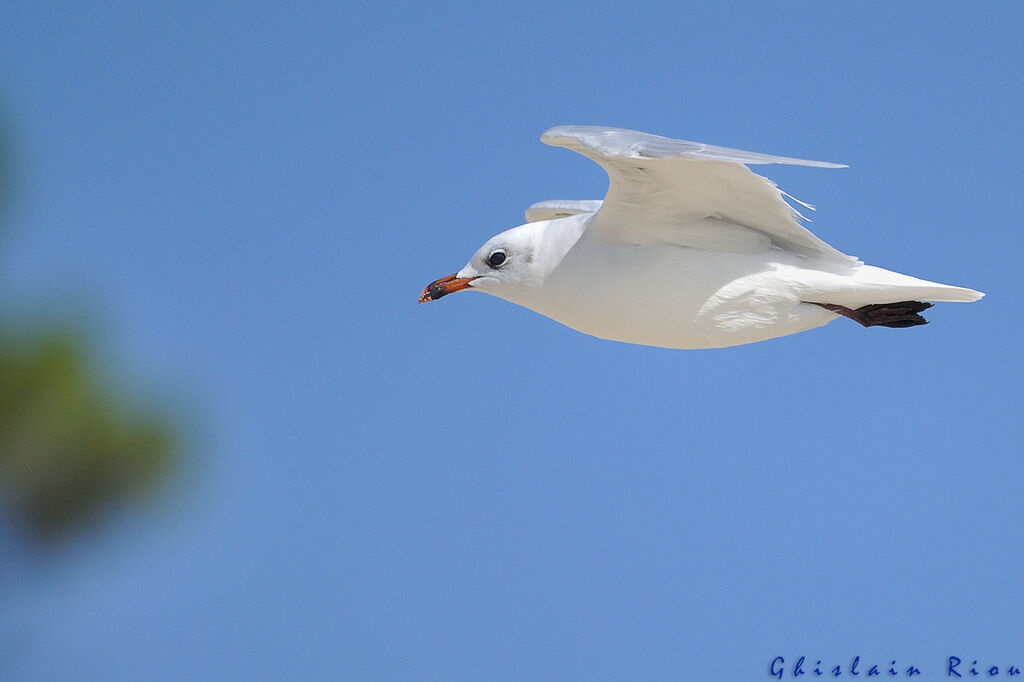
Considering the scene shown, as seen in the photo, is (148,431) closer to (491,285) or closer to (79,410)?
(79,410)

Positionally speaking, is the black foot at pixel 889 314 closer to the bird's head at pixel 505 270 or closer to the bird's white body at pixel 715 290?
the bird's white body at pixel 715 290

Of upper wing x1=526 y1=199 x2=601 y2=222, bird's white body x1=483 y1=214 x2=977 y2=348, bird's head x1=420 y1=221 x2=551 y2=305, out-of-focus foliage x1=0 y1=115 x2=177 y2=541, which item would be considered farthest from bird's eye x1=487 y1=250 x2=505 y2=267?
out-of-focus foliage x1=0 y1=115 x2=177 y2=541

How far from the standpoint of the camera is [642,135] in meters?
2.27

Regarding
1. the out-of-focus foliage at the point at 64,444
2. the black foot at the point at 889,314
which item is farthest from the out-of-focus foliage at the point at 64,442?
the black foot at the point at 889,314

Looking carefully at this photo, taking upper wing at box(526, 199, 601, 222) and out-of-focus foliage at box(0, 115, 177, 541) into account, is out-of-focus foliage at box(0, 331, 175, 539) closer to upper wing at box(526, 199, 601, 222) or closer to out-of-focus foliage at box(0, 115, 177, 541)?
out-of-focus foliage at box(0, 115, 177, 541)

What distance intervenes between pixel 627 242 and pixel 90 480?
113 inches

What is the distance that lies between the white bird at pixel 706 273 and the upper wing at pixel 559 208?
50cm

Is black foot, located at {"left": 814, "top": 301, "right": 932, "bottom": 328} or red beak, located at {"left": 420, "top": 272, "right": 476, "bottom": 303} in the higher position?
red beak, located at {"left": 420, "top": 272, "right": 476, "bottom": 303}

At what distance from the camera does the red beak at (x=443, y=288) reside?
8.85ft

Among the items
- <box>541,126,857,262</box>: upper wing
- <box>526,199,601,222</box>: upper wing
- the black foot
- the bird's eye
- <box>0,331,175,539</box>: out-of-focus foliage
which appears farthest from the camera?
<box>0,331,175,539</box>: out-of-focus foliage

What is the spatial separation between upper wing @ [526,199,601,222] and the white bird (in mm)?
501

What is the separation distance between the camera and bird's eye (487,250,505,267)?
2654 millimetres

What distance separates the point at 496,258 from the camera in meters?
2.66

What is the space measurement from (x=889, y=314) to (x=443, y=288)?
3.35 feet
